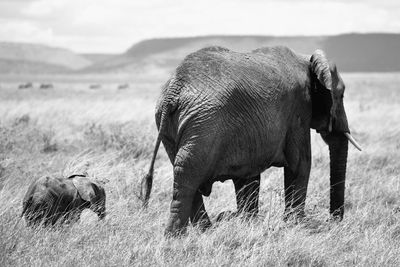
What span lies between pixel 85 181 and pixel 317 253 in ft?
7.85

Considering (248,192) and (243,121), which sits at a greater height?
(243,121)

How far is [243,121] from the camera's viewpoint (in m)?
6.05

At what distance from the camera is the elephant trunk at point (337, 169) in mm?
7273

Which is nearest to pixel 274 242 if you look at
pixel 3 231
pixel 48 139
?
pixel 3 231

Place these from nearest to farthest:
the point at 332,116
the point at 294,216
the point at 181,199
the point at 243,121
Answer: the point at 181,199 < the point at 243,121 < the point at 294,216 < the point at 332,116

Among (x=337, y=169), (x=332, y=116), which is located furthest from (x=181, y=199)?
(x=337, y=169)

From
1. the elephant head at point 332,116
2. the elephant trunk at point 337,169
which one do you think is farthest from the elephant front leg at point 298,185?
the elephant trunk at point 337,169

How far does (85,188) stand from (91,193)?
8 cm

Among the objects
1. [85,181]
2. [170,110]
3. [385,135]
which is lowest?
[385,135]

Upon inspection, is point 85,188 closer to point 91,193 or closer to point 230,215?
point 91,193

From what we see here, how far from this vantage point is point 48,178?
6113 millimetres

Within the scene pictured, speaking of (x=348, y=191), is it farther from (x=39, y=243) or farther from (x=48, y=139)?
(x=48, y=139)

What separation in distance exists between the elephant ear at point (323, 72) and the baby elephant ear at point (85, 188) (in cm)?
266

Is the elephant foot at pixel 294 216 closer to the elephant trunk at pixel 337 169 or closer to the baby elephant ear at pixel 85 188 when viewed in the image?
the elephant trunk at pixel 337 169
